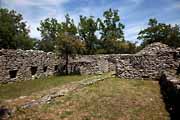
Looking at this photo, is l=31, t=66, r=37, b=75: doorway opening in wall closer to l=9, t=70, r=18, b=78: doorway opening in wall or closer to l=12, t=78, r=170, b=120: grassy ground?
l=9, t=70, r=18, b=78: doorway opening in wall

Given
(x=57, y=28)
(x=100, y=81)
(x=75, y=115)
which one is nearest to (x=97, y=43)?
(x=57, y=28)

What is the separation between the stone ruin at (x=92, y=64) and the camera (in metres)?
15.8

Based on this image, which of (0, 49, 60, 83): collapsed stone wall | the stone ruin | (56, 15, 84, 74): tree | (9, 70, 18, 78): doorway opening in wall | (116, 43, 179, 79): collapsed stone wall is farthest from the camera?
(56, 15, 84, 74): tree

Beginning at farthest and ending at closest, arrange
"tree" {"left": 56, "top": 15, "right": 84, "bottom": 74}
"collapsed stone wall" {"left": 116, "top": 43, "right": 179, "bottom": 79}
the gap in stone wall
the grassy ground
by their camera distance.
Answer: "tree" {"left": 56, "top": 15, "right": 84, "bottom": 74}
the gap in stone wall
"collapsed stone wall" {"left": 116, "top": 43, "right": 179, "bottom": 79}
the grassy ground

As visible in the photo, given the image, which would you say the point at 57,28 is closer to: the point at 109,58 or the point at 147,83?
the point at 109,58

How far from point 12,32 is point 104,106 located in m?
35.8

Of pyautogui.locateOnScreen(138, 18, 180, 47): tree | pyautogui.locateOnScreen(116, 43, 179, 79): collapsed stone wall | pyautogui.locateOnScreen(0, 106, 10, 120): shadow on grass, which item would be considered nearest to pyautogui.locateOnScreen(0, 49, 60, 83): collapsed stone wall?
pyautogui.locateOnScreen(116, 43, 179, 79): collapsed stone wall

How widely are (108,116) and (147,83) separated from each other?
6605 mm

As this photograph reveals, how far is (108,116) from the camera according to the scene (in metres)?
8.63

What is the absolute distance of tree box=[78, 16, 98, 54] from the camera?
46.7m

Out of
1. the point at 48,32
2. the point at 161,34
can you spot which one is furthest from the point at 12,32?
the point at 161,34

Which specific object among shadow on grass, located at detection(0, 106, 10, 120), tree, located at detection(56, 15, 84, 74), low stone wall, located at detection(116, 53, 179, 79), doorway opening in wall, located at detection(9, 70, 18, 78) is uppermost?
tree, located at detection(56, 15, 84, 74)

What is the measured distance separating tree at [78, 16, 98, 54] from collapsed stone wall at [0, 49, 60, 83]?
2337 centimetres

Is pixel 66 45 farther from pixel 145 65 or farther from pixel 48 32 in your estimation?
pixel 48 32
